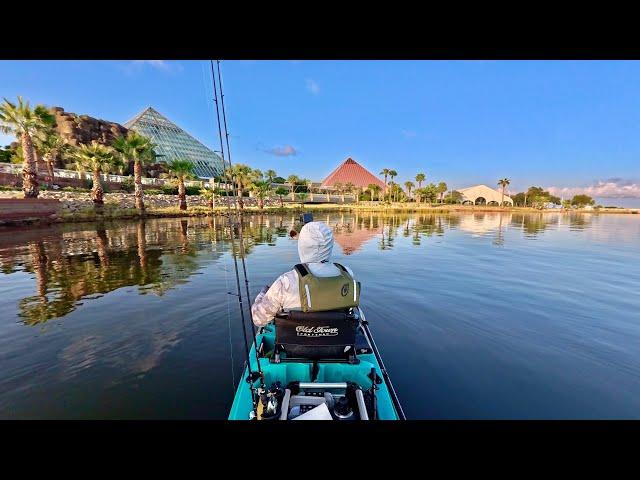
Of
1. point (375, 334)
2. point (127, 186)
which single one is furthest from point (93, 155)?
point (375, 334)

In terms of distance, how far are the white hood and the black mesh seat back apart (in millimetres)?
744

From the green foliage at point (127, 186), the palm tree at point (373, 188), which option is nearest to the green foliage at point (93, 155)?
the green foliage at point (127, 186)

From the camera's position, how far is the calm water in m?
4.89

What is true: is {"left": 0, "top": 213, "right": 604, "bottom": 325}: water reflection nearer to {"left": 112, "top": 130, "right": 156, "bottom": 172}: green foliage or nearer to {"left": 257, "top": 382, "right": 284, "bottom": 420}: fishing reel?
{"left": 257, "top": 382, "right": 284, "bottom": 420}: fishing reel

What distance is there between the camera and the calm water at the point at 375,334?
4.89 metres

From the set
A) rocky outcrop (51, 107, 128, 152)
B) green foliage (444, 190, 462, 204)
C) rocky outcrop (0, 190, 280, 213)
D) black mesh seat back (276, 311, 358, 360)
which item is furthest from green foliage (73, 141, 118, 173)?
green foliage (444, 190, 462, 204)

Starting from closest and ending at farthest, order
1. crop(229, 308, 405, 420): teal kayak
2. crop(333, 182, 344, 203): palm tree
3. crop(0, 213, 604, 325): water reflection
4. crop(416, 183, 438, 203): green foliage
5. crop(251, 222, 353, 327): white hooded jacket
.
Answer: crop(229, 308, 405, 420): teal kayak
crop(251, 222, 353, 327): white hooded jacket
crop(0, 213, 604, 325): water reflection
crop(416, 183, 438, 203): green foliage
crop(333, 182, 344, 203): palm tree

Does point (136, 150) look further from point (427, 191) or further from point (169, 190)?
point (427, 191)

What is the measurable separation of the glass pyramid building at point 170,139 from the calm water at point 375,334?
107954 mm

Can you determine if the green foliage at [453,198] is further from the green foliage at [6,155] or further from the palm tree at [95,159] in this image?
the green foliage at [6,155]

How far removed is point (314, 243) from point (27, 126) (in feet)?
115

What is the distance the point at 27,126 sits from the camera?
2581cm

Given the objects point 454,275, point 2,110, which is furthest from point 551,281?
point 2,110
